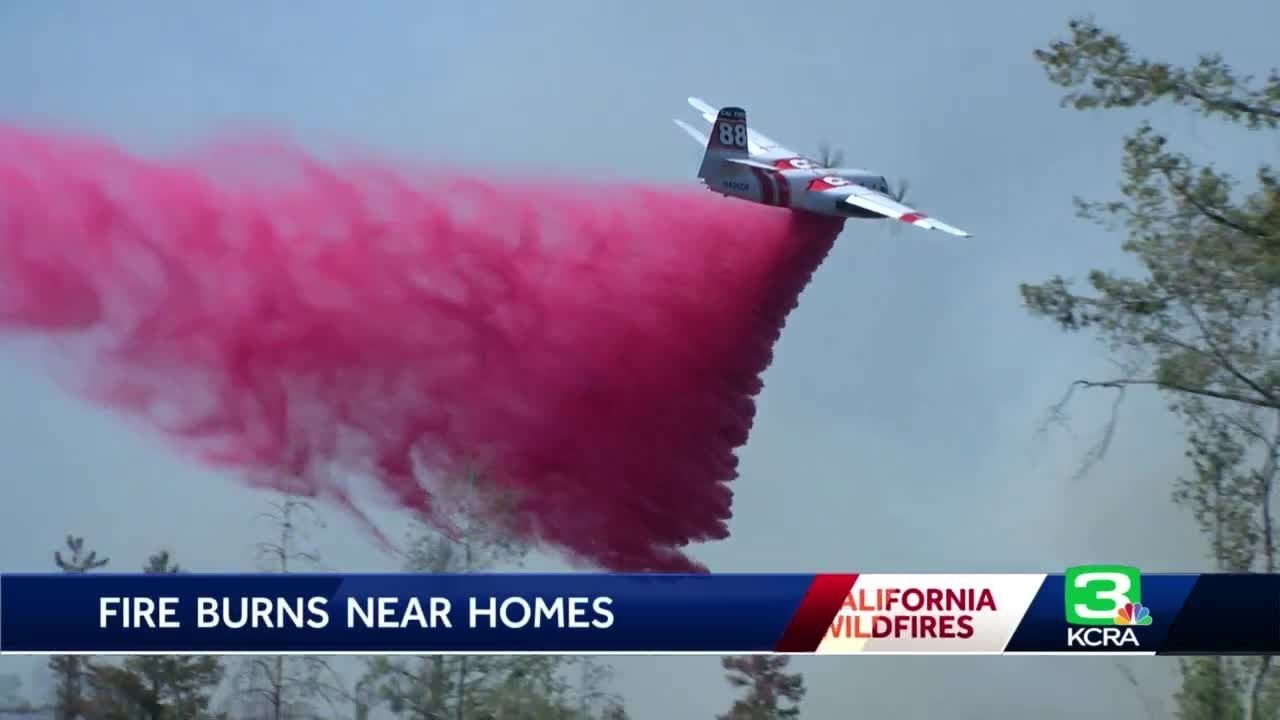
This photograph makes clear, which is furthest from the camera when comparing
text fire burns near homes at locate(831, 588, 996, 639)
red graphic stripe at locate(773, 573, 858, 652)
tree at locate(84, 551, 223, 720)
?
tree at locate(84, 551, 223, 720)

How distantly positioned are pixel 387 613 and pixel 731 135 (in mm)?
19406

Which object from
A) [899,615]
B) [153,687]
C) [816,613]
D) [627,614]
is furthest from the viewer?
[153,687]

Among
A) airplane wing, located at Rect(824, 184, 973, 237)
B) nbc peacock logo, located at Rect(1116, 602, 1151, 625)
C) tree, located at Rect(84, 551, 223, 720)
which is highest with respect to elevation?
airplane wing, located at Rect(824, 184, 973, 237)

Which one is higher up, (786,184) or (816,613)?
(786,184)

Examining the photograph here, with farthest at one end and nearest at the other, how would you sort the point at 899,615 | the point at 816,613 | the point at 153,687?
the point at 153,687 < the point at 899,615 < the point at 816,613

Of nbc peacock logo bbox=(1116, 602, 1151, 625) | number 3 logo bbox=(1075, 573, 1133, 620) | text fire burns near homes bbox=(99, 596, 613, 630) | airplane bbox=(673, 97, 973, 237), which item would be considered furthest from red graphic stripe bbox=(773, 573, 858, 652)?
airplane bbox=(673, 97, 973, 237)

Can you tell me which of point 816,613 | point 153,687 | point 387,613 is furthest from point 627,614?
point 153,687

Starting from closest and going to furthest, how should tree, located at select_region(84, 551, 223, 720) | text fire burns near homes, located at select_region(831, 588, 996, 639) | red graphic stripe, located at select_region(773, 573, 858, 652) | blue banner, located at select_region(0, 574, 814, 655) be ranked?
blue banner, located at select_region(0, 574, 814, 655) < red graphic stripe, located at select_region(773, 573, 858, 652) < text fire burns near homes, located at select_region(831, 588, 996, 639) < tree, located at select_region(84, 551, 223, 720)

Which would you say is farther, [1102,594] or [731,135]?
[731,135]

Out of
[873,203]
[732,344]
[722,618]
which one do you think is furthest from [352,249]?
[722,618]

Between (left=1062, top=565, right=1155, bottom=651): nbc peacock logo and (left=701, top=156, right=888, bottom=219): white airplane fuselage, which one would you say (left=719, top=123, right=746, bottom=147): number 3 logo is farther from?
(left=1062, top=565, right=1155, bottom=651): nbc peacock logo

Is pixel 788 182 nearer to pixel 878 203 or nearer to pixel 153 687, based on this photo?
pixel 878 203

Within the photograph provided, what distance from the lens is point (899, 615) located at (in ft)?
112

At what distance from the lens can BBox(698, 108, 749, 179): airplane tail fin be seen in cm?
4903
